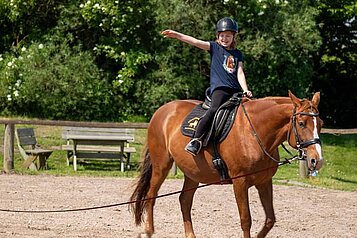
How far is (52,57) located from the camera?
19812mm

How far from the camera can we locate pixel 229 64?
24.3 ft

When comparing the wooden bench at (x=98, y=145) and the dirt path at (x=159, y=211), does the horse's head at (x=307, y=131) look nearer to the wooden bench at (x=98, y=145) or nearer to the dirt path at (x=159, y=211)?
the dirt path at (x=159, y=211)

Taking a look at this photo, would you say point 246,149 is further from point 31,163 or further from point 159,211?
point 31,163

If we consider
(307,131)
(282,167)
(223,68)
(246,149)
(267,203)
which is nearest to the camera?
(307,131)

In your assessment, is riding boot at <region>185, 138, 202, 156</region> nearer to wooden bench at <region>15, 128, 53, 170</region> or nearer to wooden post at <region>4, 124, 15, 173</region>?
wooden post at <region>4, 124, 15, 173</region>

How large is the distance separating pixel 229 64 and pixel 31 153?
330 inches

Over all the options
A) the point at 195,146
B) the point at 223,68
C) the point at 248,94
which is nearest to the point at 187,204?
the point at 195,146

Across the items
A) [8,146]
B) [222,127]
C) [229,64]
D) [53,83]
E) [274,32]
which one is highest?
[274,32]

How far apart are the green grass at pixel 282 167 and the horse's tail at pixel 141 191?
5.82 metres

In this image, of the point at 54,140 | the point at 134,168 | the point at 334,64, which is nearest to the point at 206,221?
the point at 134,168

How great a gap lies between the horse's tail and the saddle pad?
0.99 meters

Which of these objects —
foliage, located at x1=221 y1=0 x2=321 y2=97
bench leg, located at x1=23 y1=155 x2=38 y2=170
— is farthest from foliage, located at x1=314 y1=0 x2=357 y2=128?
bench leg, located at x1=23 y1=155 x2=38 y2=170

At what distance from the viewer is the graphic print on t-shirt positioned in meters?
7.38

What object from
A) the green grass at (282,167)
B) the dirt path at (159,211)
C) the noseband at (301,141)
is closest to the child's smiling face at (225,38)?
the noseband at (301,141)
